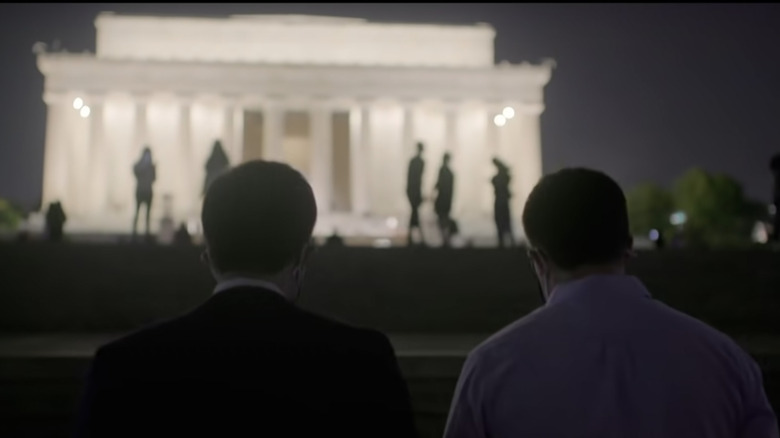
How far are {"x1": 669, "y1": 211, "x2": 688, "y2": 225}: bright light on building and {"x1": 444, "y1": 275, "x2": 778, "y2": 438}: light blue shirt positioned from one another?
79735 millimetres

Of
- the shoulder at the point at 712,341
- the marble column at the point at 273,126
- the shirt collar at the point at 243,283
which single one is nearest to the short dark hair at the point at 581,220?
the shoulder at the point at 712,341

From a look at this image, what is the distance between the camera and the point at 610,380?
120 inches

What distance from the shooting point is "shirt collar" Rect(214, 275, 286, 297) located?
3.09 meters

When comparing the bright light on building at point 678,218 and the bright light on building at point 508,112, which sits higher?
the bright light on building at point 508,112

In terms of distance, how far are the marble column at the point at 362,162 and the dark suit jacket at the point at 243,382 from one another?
164ft

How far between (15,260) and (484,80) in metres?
40.2

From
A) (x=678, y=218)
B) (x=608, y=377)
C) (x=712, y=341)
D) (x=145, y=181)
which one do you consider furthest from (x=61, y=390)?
(x=678, y=218)

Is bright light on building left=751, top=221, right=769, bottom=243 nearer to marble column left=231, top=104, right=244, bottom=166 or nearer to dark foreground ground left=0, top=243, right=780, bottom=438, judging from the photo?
dark foreground ground left=0, top=243, right=780, bottom=438

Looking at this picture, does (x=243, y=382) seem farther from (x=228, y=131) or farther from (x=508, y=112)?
(x=508, y=112)

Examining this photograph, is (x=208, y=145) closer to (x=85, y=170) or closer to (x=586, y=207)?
(x=85, y=170)

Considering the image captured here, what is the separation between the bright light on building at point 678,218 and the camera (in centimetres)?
8075

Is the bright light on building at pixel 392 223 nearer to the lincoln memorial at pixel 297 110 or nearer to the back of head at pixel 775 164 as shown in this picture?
the lincoln memorial at pixel 297 110

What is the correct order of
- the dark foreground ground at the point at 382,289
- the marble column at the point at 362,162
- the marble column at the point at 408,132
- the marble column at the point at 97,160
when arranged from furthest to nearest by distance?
→ 1. the marble column at the point at 362,162
2. the marble column at the point at 408,132
3. the marble column at the point at 97,160
4. the dark foreground ground at the point at 382,289

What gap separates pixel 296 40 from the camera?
55.7 meters
